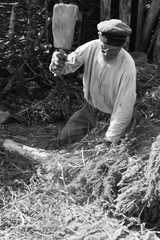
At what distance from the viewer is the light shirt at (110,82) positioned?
10.9 ft

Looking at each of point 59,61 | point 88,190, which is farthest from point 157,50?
point 88,190

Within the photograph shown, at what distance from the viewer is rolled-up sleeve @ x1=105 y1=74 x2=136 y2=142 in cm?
332

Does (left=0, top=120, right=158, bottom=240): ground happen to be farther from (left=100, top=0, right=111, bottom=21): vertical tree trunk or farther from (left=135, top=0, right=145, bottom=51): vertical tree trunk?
(left=135, top=0, right=145, bottom=51): vertical tree trunk

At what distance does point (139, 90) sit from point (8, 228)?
2325 mm

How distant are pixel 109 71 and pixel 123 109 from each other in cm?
38

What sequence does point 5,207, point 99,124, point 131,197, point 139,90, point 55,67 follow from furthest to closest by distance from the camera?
point 139,90, point 99,124, point 55,67, point 5,207, point 131,197

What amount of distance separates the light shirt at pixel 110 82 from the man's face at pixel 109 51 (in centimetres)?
6

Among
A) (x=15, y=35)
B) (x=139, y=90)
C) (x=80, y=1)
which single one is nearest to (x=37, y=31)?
(x=15, y=35)

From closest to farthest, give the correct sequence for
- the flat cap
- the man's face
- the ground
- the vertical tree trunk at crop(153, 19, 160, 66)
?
the ground < the flat cap < the man's face < the vertical tree trunk at crop(153, 19, 160, 66)

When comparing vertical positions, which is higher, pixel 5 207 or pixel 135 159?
pixel 135 159

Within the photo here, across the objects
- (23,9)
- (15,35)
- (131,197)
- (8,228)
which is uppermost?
(23,9)

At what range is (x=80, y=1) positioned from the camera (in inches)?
199

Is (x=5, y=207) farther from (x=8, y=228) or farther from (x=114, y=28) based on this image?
(x=114, y=28)

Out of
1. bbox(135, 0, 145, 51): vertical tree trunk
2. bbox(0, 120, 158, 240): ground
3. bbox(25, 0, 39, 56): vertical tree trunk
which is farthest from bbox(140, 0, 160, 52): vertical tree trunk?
bbox(0, 120, 158, 240): ground
